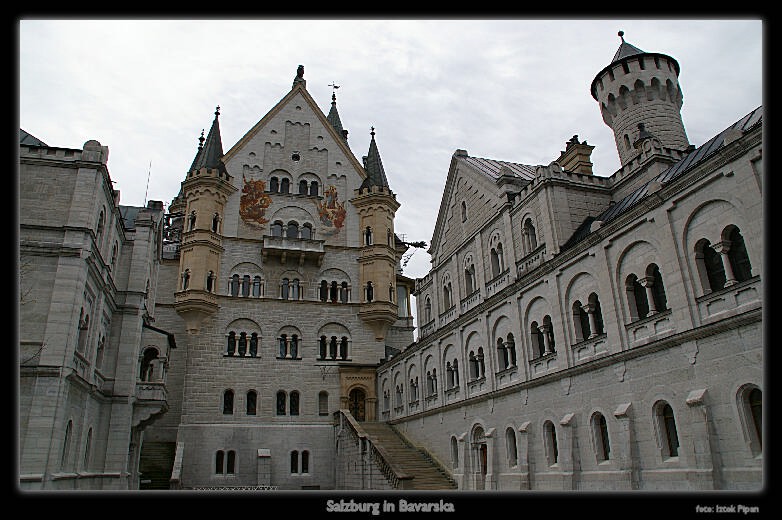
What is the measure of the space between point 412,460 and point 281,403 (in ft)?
42.9

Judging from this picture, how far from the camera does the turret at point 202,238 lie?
3859 centimetres

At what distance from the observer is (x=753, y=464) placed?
1232 cm

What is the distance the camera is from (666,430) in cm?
1534

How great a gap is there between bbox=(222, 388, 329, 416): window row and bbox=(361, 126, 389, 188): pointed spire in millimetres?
18320

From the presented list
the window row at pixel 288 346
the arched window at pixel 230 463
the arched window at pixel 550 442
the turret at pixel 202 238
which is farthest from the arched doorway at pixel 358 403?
the arched window at pixel 550 442

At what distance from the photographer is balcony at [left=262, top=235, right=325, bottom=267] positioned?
137 feet

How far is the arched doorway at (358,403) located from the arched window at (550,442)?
22.2 metres

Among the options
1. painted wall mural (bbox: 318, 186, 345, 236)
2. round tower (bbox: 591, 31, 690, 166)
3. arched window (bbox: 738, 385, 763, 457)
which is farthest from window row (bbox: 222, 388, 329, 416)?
arched window (bbox: 738, 385, 763, 457)

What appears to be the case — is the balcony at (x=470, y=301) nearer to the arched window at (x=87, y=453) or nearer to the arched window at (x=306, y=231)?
the arched window at (x=306, y=231)

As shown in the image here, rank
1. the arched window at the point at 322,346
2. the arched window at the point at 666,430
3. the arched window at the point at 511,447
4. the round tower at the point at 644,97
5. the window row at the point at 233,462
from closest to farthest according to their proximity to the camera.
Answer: the arched window at the point at 666,430 → the arched window at the point at 511,447 → the round tower at the point at 644,97 → the window row at the point at 233,462 → the arched window at the point at 322,346

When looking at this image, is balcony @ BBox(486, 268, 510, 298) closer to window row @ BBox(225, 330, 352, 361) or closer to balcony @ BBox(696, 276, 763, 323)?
balcony @ BBox(696, 276, 763, 323)

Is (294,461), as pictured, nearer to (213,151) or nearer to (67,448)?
(67,448)
